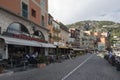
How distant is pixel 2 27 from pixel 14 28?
380 centimetres

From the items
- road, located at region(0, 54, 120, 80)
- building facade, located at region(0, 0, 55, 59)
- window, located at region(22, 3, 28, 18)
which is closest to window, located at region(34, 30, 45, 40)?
building facade, located at region(0, 0, 55, 59)

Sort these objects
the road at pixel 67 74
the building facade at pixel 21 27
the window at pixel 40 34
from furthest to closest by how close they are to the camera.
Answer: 1. the window at pixel 40 34
2. the building facade at pixel 21 27
3. the road at pixel 67 74

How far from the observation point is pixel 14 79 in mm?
16031

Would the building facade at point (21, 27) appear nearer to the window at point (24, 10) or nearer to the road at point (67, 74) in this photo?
the window at point (24, 10)

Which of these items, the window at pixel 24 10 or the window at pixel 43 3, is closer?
the window at pixel 24 10

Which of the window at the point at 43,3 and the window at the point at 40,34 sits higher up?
the window at the point at 43,3

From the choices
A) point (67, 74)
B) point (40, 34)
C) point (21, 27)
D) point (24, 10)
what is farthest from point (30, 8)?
point (67, 74)

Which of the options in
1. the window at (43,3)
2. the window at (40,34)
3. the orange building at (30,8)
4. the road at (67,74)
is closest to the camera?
the road at (67,74)

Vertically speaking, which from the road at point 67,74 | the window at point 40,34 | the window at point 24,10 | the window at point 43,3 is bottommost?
the road at point 67,74

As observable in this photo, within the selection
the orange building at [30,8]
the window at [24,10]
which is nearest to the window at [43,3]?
the orange building at [30,8]

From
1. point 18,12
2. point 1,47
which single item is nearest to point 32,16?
point 18,12

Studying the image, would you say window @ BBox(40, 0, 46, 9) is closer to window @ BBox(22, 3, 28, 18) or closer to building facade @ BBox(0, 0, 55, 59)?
building facade @ BBox(0, 0, 55, 59)

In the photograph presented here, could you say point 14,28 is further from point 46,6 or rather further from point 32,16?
point 46,6

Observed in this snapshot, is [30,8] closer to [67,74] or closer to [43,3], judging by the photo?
[43,3]
